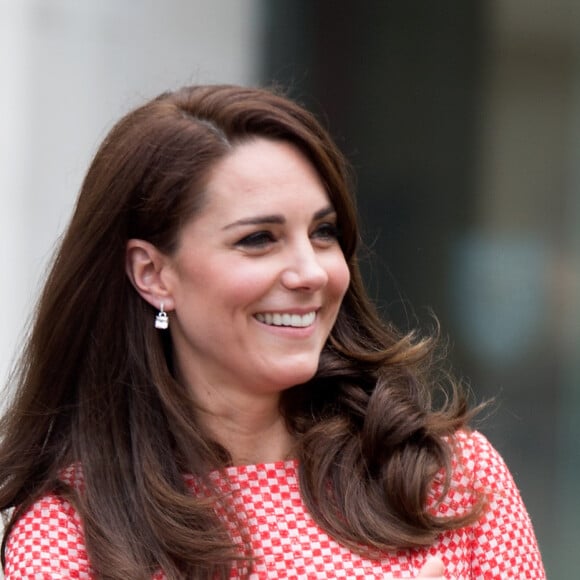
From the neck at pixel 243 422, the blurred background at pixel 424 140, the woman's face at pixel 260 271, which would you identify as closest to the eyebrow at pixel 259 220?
the woman's face at pixel 260 271

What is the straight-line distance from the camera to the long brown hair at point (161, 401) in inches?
101

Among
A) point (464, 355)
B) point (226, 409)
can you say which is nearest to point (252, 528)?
point (226, 409)

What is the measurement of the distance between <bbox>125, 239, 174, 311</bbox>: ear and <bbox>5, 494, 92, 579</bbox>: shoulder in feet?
1.39

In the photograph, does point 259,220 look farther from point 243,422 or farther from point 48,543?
point 48,543

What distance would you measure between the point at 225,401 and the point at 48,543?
1.41ft

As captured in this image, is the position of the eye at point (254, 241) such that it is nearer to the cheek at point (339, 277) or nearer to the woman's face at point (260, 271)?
the woman's face at point (260, 271)

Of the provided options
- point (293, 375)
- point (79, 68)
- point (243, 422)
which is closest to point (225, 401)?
point (243, 422)

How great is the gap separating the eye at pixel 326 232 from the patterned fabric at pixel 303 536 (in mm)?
462

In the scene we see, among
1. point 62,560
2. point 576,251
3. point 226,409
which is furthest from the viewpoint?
point 576,251

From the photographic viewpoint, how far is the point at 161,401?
268cm

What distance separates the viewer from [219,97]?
2682 mm

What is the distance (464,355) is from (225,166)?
5.88ft

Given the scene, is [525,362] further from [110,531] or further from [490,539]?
[110,531]

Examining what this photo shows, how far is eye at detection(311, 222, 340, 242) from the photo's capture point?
262cm
